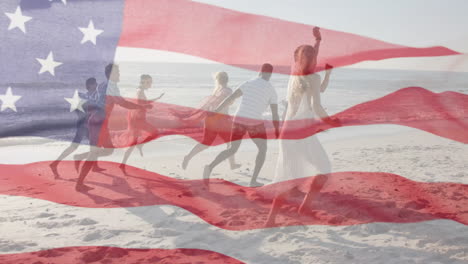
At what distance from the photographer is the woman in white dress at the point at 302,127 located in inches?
165

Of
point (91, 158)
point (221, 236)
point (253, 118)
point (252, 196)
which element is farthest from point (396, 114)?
point (91, 158)

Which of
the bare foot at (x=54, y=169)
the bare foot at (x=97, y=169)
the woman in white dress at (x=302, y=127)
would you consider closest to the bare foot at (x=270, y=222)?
the woman in white dress at (x=302, y=127)

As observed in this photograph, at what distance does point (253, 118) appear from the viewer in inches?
205

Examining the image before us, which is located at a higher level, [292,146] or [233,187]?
[292,146]

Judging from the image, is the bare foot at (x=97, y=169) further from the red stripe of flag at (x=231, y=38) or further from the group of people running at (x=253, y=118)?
the red stripe of flag at (x=231, y=38)

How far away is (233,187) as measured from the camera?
20.0 ft

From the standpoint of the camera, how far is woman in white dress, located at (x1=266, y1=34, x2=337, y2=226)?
13.7 feet

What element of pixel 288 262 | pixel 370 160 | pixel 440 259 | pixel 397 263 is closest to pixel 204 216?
pixel 288 262

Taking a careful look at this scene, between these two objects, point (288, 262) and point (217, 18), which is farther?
point (217, 18)

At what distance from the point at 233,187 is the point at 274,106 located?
1.57 m

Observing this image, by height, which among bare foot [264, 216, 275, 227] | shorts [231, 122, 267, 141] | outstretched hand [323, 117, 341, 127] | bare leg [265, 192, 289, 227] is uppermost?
outstretched hand [323, 117, 341, 127]

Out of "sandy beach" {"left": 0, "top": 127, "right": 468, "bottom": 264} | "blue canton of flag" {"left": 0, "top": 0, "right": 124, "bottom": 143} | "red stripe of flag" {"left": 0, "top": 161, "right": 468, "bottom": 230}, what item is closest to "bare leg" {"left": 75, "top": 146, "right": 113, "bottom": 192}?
"red stripe of flag" {"left": 0, "top": 161, "right": 468, "bottom": 230}

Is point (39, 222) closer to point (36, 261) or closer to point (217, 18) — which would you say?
point (36, 261)
